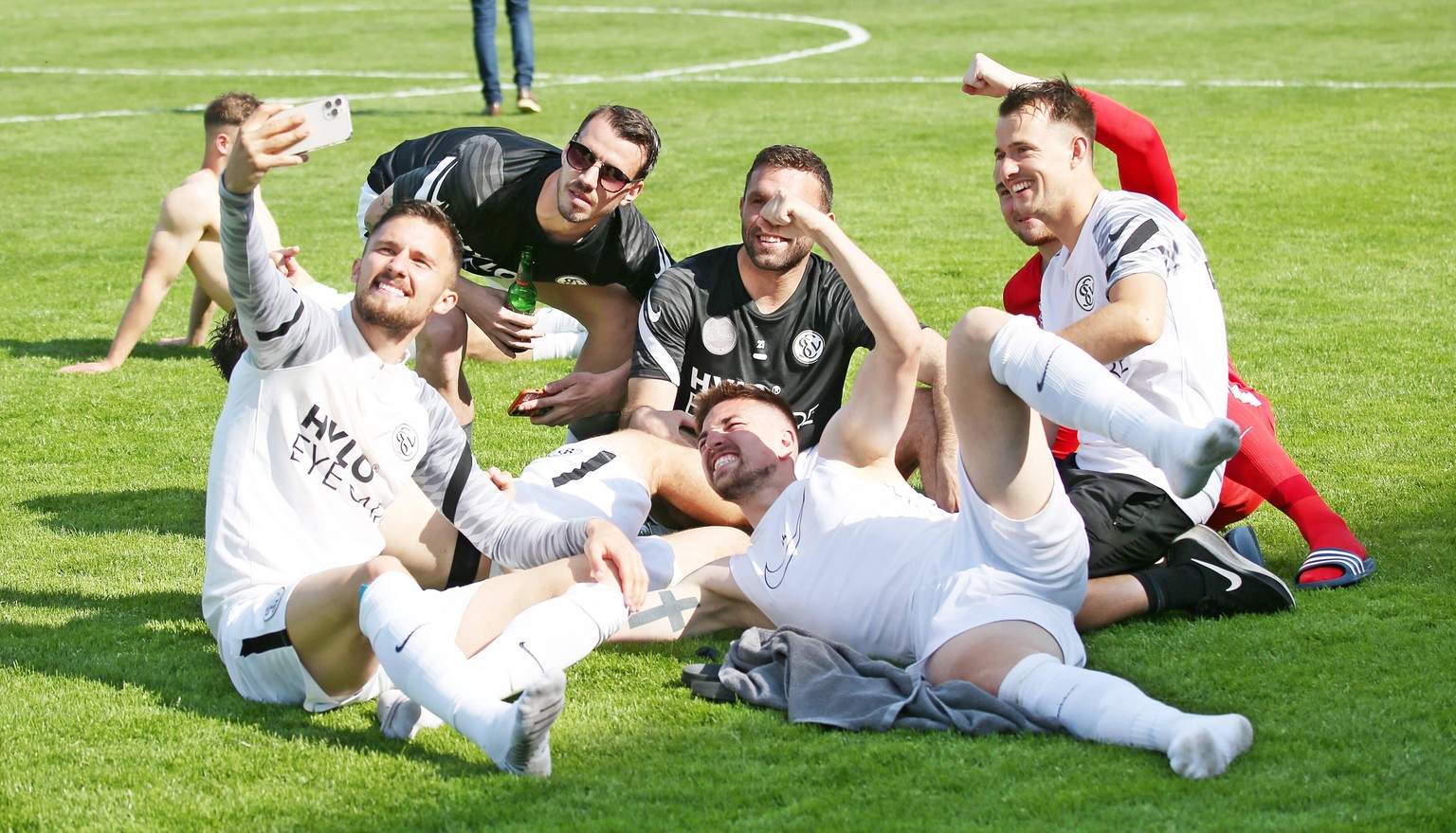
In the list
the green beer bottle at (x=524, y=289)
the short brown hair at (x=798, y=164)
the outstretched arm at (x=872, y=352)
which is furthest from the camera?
the green beer bottle at (x=524, y=289)

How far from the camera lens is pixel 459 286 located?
6633 mm

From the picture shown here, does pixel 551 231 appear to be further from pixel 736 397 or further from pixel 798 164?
pixel 736 397

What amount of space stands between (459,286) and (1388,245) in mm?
7153

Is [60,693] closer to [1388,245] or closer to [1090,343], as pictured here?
[1090,343]

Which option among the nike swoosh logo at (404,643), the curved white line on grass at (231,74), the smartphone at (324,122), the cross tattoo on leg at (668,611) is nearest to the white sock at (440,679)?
the nike swoosh logo at (404,643)

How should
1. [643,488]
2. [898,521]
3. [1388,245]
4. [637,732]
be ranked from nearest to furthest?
[637,732] < [898,521] < [643,488] < [1388,245]

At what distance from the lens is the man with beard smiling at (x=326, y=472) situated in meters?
4.06

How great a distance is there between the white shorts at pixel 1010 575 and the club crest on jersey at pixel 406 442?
158 centimetres

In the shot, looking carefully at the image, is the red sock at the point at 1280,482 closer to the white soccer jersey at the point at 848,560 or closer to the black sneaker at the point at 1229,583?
the black sneaker at the point at 1229,583

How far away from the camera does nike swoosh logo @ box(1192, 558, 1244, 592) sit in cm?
484

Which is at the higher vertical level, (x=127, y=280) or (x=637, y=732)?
(x=637, y=732)

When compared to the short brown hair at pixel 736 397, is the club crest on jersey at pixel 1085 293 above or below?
above

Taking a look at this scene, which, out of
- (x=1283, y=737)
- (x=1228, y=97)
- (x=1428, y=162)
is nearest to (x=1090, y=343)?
(x=1283, y=737)

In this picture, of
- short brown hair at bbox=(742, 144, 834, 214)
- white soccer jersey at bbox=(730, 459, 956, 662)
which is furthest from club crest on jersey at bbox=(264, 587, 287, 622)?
short brown hair at bbox=(742, 144, 834, 214)
